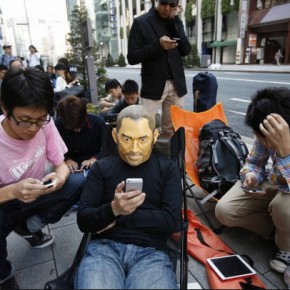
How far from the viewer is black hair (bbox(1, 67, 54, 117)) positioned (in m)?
1.59

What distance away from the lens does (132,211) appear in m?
1.51

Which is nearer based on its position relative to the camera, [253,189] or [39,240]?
[253,189]

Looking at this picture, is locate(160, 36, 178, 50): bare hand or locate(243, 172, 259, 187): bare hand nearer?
locate(243, 172, 259, 187): bare hand

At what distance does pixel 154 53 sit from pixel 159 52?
3.0 inches

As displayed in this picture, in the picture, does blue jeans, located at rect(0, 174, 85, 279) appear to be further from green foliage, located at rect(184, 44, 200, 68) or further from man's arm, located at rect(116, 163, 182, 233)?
green foliage, located at rect(184, 44, 200, 68)

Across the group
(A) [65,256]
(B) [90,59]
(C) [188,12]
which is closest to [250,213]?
(A) [65,256]

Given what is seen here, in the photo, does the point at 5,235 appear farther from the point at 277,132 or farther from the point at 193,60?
the point at 193,60

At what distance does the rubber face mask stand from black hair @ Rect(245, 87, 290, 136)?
73cm


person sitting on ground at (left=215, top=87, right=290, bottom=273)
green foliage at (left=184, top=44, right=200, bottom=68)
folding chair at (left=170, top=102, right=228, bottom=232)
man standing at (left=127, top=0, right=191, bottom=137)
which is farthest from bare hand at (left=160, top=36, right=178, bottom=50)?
green foliage at (left=184, top=44, right=200, bottom=68)

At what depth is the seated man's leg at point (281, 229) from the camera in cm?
184

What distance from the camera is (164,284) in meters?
1.38

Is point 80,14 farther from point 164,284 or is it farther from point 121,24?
point 121,24

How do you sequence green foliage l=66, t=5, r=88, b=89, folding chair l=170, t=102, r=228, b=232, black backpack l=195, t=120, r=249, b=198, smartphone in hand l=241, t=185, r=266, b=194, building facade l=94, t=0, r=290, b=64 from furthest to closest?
building facade l=94, t=0, r=290, b=64 → green foliage l=66, t=5, r=88, b=89 → folding chair l=170, t=102, r=228, b=232 → black backpack l=195, t=120, r=249, b=198 → smartphone in hand l=241, t=185, r=266, b=194

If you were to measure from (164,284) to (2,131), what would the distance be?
1.37m
